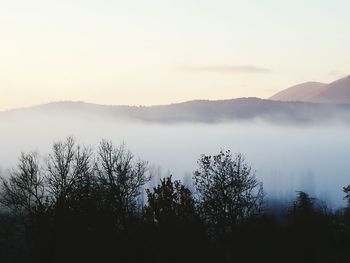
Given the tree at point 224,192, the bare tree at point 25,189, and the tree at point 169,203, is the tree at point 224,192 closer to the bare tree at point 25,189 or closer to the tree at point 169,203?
the tree at point 169,203

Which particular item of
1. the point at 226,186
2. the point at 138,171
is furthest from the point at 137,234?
the point at 138,171

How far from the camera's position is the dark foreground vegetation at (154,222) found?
39000 mm

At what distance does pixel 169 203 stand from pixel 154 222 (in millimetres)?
5376

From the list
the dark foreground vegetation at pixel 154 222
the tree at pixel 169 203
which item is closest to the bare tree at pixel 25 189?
the dark foreground vegetation at pixel 154 222

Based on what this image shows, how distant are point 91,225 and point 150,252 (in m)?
7.48

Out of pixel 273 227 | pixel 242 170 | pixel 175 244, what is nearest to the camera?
pixel 175 244

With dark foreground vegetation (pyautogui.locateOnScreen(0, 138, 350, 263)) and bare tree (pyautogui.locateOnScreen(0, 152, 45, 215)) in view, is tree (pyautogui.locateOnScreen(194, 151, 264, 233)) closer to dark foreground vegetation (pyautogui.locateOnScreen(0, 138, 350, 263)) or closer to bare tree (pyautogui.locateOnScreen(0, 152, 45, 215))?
dark foreground vegetation (pyautogui.locateOnScreen(0, 138, 350, 263))

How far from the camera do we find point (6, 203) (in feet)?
193

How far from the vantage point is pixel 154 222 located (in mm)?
45906

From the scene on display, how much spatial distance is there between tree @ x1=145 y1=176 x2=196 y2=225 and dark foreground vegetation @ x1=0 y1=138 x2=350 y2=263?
0.24 ft

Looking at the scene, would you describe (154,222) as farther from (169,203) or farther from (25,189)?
(25,189)

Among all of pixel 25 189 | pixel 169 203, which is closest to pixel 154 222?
pixel 169 203

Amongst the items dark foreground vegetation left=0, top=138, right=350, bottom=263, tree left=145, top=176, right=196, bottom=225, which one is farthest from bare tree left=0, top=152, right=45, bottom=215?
tree left=145, top=176, right=196, bottom=225

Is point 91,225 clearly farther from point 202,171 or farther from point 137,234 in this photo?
point 202,171
